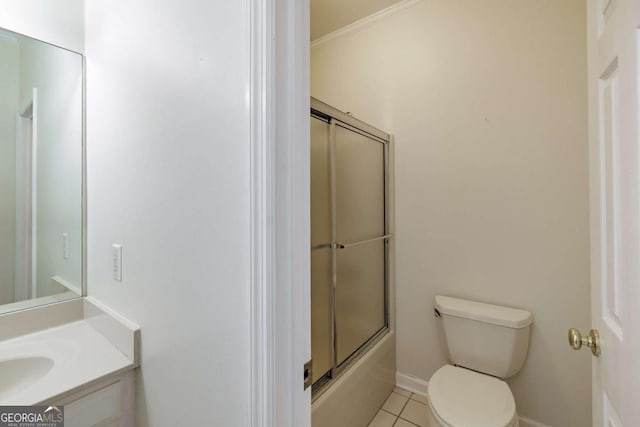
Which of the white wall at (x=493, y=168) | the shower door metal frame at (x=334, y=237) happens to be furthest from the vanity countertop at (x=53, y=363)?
the white wall at (x=493, y=168)

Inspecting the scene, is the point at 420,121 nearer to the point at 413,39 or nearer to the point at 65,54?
the point at 413,39

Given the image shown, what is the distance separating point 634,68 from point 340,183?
110 centimetres

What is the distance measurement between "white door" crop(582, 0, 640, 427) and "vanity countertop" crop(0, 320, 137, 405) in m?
1.35

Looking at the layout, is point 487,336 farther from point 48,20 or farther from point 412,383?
point 48,20

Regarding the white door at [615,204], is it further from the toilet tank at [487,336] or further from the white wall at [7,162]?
the white wall at [7,162]

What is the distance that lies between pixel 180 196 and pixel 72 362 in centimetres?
76

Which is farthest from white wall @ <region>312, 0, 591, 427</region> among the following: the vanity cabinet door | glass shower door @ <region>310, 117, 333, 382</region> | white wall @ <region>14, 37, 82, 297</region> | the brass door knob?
white wall @ <region>14, 37, 82, 297</region>

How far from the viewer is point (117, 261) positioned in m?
1.05

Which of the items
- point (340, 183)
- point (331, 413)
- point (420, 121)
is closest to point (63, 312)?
point (331, 413)

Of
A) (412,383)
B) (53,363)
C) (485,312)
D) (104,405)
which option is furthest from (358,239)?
(53,363)

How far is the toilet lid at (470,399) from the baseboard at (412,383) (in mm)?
516

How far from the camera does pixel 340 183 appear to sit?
1.51 m

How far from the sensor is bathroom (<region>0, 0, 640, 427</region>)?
594mm

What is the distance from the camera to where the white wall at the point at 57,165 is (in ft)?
3.99
